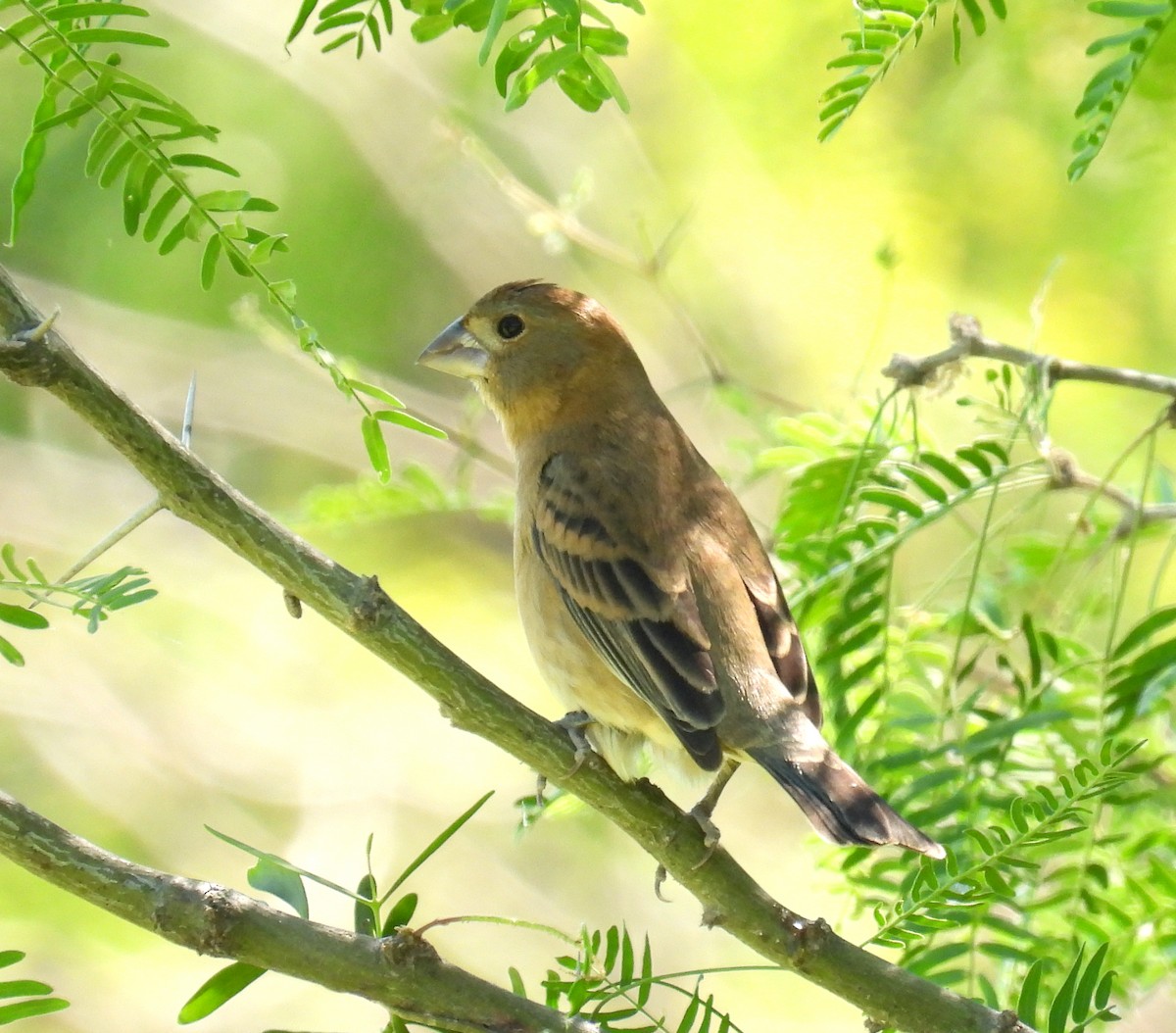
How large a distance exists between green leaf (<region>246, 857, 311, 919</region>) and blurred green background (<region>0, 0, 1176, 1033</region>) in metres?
3.48

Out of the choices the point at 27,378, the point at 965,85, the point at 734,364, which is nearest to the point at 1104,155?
the point at 965,85

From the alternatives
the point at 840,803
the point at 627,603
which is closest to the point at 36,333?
the point at 840,803

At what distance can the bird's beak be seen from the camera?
14.8ft

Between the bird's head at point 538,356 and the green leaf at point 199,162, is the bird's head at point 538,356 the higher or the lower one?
the higher one

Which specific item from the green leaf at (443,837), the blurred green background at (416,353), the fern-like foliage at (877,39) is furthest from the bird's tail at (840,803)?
the blurred green background at (416,353)

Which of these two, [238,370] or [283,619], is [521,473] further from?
[238,370]

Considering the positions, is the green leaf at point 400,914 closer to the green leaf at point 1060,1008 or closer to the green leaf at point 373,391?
the green leaf at point 373,391

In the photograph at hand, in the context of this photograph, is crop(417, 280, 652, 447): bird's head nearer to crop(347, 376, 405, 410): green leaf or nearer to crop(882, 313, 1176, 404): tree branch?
crop(882, 313, 1176, 404): tree branch

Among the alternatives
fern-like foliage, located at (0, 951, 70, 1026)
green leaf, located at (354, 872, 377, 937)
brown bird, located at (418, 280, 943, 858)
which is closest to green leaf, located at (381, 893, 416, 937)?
green leaf, located at (354, 872, 377, 937)

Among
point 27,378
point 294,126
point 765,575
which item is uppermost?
point 294,126

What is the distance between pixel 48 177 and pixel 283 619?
2.20 metres

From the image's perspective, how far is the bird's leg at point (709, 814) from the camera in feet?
8.25

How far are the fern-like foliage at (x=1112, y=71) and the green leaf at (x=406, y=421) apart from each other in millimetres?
923

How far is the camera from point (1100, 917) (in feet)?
9.53
